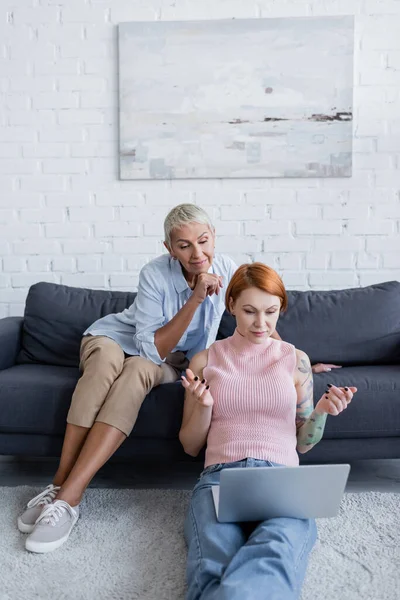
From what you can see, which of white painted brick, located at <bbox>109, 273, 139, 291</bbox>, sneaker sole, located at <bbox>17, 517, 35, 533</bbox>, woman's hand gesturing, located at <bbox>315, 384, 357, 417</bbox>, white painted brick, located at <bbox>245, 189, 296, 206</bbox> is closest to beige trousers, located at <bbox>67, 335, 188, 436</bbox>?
sneaker sole, located at <bbox>17, 517, 35, 533</bbox>

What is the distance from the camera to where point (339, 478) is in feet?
4.82

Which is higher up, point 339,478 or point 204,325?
point 204,325

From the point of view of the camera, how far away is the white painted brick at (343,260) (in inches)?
118

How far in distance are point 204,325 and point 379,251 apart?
1.12 m

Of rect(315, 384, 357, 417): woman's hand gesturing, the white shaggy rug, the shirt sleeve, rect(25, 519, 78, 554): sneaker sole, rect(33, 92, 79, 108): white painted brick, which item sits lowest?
the white shaggy rug

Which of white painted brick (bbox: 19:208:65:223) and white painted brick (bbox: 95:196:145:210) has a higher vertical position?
white painted brick (bbox: 95:196:145:210)

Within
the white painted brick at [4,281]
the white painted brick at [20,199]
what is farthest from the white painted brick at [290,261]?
the white painted brick at [4,281]

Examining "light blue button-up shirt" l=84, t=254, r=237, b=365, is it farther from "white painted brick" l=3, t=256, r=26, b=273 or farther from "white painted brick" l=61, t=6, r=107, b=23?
"white painted brick" l=61, t=6, r=107, b=23

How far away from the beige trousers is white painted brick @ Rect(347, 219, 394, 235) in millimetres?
1300

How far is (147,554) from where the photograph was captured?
1727 millimetres

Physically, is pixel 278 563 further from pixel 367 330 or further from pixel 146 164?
pixel 146 164

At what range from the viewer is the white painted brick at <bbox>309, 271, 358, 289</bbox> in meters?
3.00

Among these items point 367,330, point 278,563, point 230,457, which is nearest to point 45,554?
point 230,457

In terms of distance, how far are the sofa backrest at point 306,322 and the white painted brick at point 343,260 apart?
1.03ft
